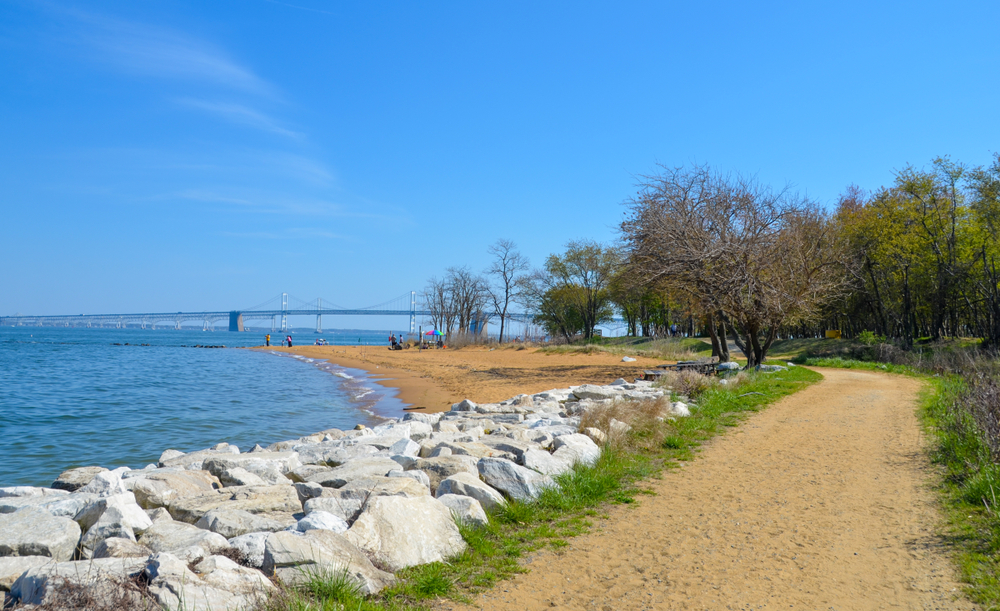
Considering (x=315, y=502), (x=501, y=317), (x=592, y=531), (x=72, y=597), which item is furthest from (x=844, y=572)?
(x=501, y=317)

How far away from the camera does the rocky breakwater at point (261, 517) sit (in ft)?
10.9

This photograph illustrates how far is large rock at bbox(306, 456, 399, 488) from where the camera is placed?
20.0ft

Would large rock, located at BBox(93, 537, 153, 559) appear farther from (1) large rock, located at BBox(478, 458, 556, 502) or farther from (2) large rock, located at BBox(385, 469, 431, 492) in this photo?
(1) large rock, located at BBox(478, 458, 556, 502)

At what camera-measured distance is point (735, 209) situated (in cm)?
1861

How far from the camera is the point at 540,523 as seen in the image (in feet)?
17.0

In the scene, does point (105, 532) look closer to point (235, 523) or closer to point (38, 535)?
point (38, 535)

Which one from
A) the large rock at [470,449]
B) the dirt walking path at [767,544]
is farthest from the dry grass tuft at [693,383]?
the large rock at [470,449]

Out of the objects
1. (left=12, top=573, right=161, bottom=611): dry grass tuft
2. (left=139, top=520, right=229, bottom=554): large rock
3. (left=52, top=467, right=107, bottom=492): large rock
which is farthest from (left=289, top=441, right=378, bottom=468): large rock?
(left=12, top=573, right=161, bottom=611): dry grass tuft

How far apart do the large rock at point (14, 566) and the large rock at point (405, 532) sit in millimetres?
1875

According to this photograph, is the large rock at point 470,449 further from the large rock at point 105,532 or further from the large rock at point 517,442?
the large rock at point 105,532

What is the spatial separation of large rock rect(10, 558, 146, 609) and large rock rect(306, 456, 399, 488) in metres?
2.64

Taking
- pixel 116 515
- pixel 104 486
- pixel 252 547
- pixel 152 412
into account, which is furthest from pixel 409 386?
pixel 252 547

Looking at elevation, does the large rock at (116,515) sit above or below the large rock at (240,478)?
above

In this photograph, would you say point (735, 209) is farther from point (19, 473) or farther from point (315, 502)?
point (19, 473)
